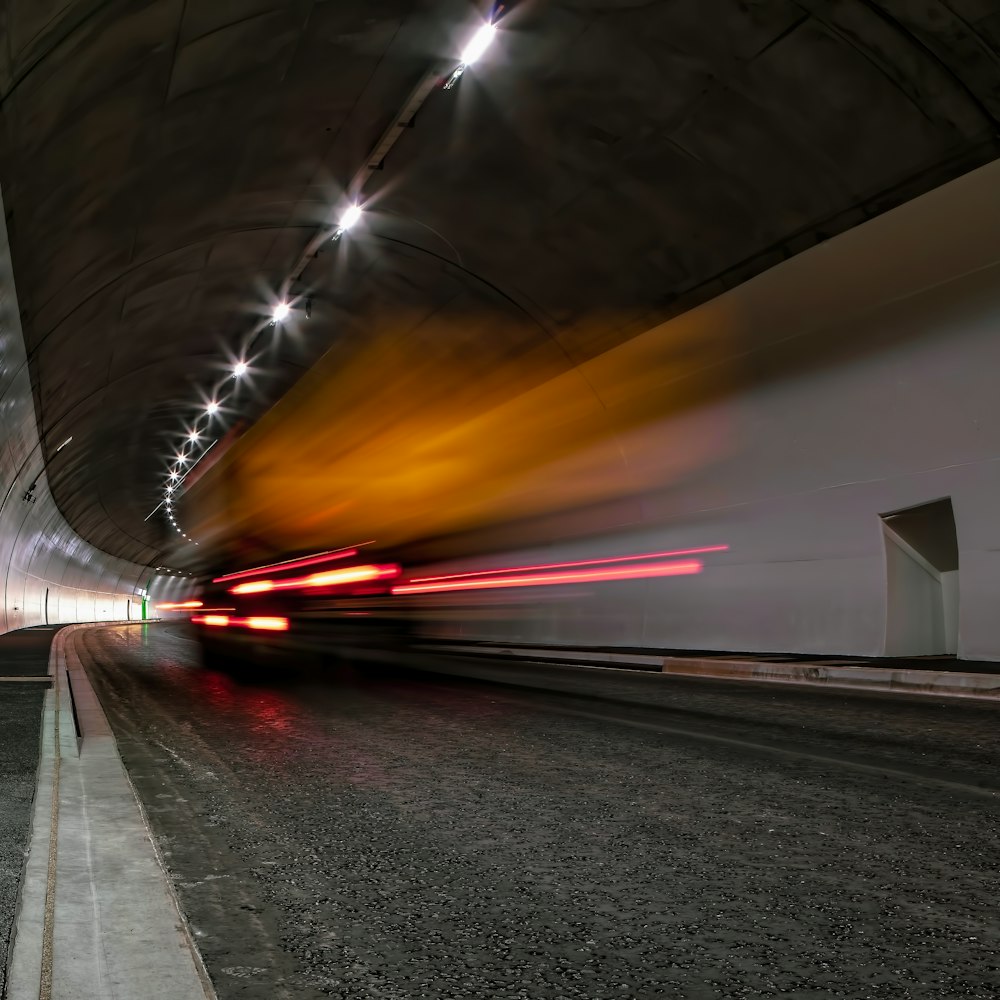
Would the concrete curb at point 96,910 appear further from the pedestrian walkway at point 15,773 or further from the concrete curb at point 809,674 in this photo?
the concrete curb at point 809,674

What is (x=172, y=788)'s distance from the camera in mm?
7250

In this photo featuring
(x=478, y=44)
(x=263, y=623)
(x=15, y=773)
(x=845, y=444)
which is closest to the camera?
(x=15, y=773)

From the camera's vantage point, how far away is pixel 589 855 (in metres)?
5.14

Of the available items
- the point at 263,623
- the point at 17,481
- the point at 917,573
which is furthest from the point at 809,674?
the point at 263,623

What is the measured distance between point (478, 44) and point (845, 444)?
7585 mm

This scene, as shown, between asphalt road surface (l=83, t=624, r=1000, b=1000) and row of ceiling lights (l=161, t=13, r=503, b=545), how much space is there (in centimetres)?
786

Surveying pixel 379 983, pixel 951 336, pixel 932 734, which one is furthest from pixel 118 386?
pixel 379 983

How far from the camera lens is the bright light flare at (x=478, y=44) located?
12266 millimetres

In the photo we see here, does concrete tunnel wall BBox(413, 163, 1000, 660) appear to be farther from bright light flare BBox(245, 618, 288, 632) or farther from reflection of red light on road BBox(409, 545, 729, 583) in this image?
bright light flare BBox(245, 618, 288, 632)

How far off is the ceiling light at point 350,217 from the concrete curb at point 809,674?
29.2 feet

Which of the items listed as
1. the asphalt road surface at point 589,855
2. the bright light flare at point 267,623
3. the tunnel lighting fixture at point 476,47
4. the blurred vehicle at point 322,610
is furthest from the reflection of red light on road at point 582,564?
the bright light flare at point 267,623

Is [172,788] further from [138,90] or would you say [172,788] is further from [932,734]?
[138,90]


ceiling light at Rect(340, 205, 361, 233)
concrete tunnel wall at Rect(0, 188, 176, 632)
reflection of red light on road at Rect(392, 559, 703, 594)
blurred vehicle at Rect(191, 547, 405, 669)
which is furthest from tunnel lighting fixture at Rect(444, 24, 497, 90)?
blurred vehicle at Rect(191, 547, 405, 669)

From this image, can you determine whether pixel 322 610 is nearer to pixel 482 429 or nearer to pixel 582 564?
pixel 482 429
